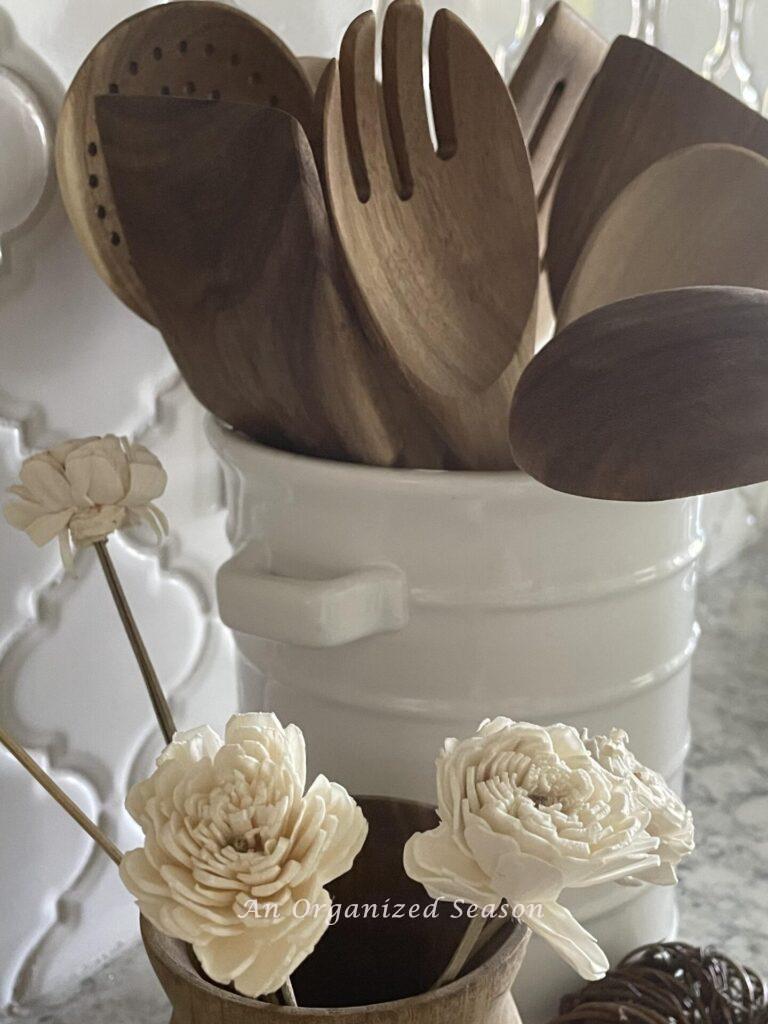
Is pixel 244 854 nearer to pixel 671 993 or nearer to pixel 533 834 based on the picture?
pixel 533 834

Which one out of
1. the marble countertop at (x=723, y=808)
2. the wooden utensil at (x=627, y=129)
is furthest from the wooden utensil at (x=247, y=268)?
the marble countertop at (x=723, y=808)

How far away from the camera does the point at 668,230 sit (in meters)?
0.37

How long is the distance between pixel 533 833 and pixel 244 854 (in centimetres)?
6

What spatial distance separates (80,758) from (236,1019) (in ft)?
0.67

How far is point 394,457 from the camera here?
14.3 inches

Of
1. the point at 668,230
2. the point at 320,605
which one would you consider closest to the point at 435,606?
the point at 320,605

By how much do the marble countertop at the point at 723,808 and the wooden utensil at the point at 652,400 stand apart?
286 mm

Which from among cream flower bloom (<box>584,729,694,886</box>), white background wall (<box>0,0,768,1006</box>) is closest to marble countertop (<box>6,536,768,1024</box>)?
white background wall (<box>0,0,768,1006</box>)

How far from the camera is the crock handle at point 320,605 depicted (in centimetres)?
35

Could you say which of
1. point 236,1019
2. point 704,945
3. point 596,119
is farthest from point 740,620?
point 236,1019

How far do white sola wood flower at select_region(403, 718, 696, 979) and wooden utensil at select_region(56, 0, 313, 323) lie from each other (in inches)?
8.5

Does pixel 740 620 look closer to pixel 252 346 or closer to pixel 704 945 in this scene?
pixel 704 945

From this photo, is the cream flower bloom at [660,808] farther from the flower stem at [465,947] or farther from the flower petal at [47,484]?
the flower petal at [47,484]

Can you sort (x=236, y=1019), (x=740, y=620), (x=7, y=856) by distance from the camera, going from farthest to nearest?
(x=740, y=620) < (x=7, y=856) < (x=236, y=1019)
